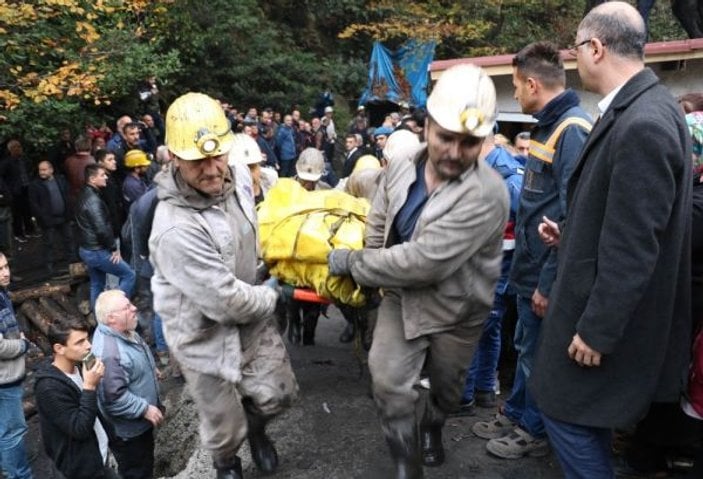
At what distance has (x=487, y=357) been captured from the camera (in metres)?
4.28

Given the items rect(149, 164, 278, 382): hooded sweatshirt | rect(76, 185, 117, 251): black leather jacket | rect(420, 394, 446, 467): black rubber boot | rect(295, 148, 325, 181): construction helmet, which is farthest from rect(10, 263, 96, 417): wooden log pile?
rect(420, 394, 446, 467): black rubber boot

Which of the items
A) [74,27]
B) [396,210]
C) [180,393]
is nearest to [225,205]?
[396,210]

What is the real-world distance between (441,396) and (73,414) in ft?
7.82

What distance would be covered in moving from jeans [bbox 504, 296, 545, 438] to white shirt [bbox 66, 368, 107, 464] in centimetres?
281

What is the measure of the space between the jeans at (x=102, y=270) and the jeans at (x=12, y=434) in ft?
9.58

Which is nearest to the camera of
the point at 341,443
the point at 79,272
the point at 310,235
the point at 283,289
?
the point at 310,235

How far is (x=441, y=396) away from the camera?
11.3 ft

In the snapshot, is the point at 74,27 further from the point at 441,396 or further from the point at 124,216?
the point at 441,396

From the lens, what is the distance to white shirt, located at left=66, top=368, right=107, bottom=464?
417 centimetres

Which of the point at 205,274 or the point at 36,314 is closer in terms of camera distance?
the point at 205,274

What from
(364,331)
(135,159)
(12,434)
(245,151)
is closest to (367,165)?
(245,151)

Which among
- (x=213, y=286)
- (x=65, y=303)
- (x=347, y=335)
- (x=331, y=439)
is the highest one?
(x=213, y=286)

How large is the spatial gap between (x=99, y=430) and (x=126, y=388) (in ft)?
1.72

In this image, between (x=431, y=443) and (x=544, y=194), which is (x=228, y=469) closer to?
(x=431, y=443)
